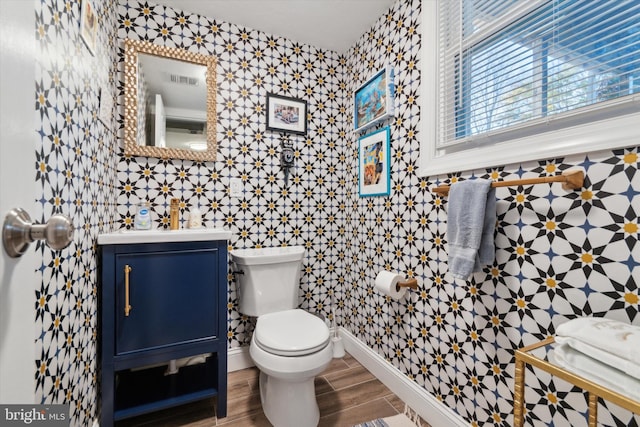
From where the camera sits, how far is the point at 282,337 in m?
1.40

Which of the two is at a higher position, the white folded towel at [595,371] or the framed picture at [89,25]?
the framed picture at [89,25]

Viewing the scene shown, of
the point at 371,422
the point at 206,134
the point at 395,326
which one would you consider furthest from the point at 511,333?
the point at 206,134

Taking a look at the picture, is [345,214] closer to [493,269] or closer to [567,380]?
[493,269]

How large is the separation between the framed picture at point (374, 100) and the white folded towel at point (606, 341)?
1.39m

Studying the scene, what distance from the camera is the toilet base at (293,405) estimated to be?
139 centimetres

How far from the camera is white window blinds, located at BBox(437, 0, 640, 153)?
892mm

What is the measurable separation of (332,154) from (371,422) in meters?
1.78

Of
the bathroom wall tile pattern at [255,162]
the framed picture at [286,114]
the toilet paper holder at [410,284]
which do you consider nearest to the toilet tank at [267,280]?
the bathroom wall tile pattern at [255,162]

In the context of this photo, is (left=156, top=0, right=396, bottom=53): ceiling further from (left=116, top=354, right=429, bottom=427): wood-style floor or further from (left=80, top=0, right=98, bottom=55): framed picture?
(left=116, top=354, right=429, bottom=427): wood-style floor

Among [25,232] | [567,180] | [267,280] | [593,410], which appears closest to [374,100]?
[567,180]

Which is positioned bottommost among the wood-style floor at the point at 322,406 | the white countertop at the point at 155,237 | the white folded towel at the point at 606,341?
the wood-style floor at the point at 322,406

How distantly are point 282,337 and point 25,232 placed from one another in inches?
46.0

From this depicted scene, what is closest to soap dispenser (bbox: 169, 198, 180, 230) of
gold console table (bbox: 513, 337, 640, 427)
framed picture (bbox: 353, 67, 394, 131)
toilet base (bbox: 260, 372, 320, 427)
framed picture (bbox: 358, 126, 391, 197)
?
toilet base (bbox: 260, 372, 320, 427)

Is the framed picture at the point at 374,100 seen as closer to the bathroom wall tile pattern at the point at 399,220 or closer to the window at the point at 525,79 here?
the bathroom wall tile pattern at the point at 399,220
